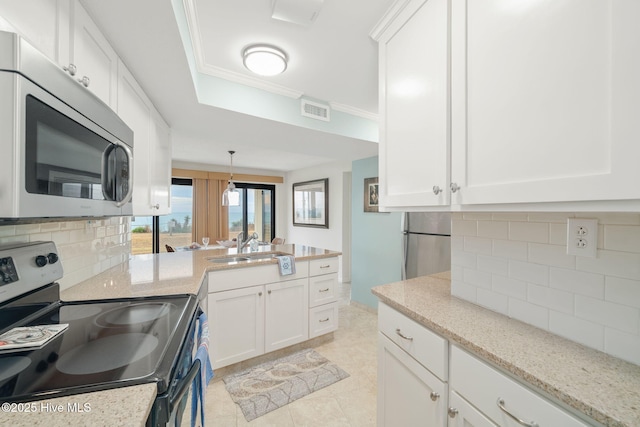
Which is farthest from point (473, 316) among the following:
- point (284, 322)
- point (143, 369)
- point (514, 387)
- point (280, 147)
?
point (280, 147)

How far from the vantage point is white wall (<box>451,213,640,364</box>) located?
0.78 metres

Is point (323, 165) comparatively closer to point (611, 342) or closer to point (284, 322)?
point (284, 322)

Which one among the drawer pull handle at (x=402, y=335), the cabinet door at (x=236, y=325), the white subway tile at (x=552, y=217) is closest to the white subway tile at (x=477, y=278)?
the white subway tile at (x=552, y=217)

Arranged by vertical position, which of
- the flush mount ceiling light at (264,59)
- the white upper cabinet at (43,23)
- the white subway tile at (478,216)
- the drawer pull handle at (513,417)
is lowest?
the drawer pull handle at (513,417)

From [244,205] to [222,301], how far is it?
4.30 metres

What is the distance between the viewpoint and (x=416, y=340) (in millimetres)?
1100

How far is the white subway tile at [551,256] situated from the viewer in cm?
92

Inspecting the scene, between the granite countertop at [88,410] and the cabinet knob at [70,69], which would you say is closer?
the granite countertop at [88,410]

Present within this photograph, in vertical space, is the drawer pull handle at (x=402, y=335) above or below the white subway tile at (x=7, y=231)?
below

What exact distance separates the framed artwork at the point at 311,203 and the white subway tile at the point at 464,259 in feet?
12.9

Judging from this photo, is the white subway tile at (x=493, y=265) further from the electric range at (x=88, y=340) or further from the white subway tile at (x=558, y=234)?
the electric range at (x=88, y=340)

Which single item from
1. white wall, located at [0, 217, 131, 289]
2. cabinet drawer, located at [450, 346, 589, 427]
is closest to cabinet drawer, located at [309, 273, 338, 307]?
white wall, located at [0, 217, 131, 289]

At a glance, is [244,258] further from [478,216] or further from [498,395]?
[498,395]

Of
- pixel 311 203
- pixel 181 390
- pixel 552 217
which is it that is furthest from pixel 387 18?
pixel 311 203
